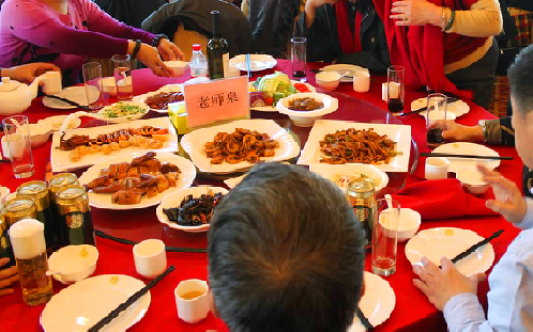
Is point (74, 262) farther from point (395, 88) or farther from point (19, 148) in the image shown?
point (395, 88)

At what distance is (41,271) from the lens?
4.35 feet

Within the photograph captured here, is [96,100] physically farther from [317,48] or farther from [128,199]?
[317,48]

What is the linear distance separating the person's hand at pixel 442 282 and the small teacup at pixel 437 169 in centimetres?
49

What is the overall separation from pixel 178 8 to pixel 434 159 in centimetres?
237

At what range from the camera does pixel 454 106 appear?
2.44 meters

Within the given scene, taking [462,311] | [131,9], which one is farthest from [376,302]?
[131,9]

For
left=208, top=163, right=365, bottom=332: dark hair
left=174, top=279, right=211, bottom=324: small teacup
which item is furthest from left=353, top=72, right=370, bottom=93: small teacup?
left=208, top=163, right=365, bottom=332: dark hair

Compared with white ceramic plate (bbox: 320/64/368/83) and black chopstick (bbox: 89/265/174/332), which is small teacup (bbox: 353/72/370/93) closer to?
white ceramic plate (bbox: 320/64/368/83)

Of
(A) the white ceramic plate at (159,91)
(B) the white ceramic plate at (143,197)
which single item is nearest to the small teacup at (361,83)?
(A) the white ceramic plate at (159,91)

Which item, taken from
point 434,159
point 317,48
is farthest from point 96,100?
point 434,159

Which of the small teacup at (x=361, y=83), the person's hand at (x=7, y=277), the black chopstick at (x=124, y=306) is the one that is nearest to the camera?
the black chopstick at (x=124, y=306)

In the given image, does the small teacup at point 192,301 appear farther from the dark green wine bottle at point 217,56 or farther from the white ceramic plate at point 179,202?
the dark green wine bottle at point 217,56

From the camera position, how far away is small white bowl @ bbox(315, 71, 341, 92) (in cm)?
270

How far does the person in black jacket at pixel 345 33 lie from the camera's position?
10.2 feet
